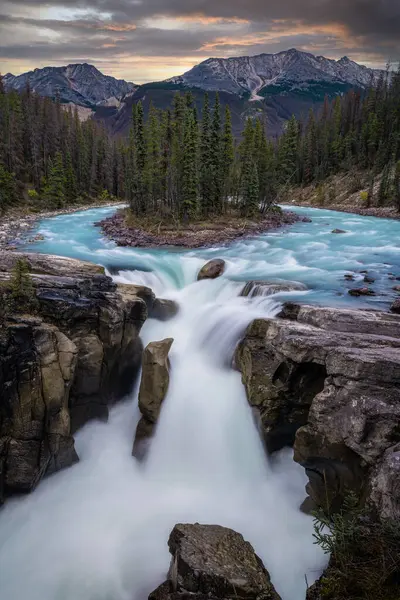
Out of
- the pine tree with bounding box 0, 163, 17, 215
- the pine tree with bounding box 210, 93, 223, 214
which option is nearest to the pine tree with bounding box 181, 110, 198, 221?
the pine tree with bounding box 210, 93, 223, 214

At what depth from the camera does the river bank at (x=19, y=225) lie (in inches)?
1300

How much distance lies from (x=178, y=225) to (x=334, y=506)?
3599cm

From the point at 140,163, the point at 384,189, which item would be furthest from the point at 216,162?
the point at 384,189

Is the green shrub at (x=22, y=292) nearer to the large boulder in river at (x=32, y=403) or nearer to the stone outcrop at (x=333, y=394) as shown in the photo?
the large boulder in river at (x=32, y=403)

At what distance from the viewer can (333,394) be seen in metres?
10.6

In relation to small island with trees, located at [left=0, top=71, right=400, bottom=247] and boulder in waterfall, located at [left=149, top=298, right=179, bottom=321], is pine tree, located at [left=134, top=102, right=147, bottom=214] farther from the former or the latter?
boulder in waterfall, located at [left=149, top=298, right=179, bottom=321]

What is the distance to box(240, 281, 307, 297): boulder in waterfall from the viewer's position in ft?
63.0

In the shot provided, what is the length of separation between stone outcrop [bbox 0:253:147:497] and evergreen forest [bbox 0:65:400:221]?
30.7 meters

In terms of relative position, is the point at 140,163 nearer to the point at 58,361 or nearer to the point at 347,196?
the point at 58,361

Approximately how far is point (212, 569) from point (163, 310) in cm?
1263

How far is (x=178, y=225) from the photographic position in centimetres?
4288

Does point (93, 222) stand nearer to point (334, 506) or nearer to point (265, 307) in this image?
point (265, 307)

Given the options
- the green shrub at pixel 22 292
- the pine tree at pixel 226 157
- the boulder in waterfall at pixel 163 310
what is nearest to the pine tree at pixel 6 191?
the pine tree at pixel 226 157

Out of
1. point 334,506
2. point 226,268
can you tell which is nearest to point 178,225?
point 226,268
